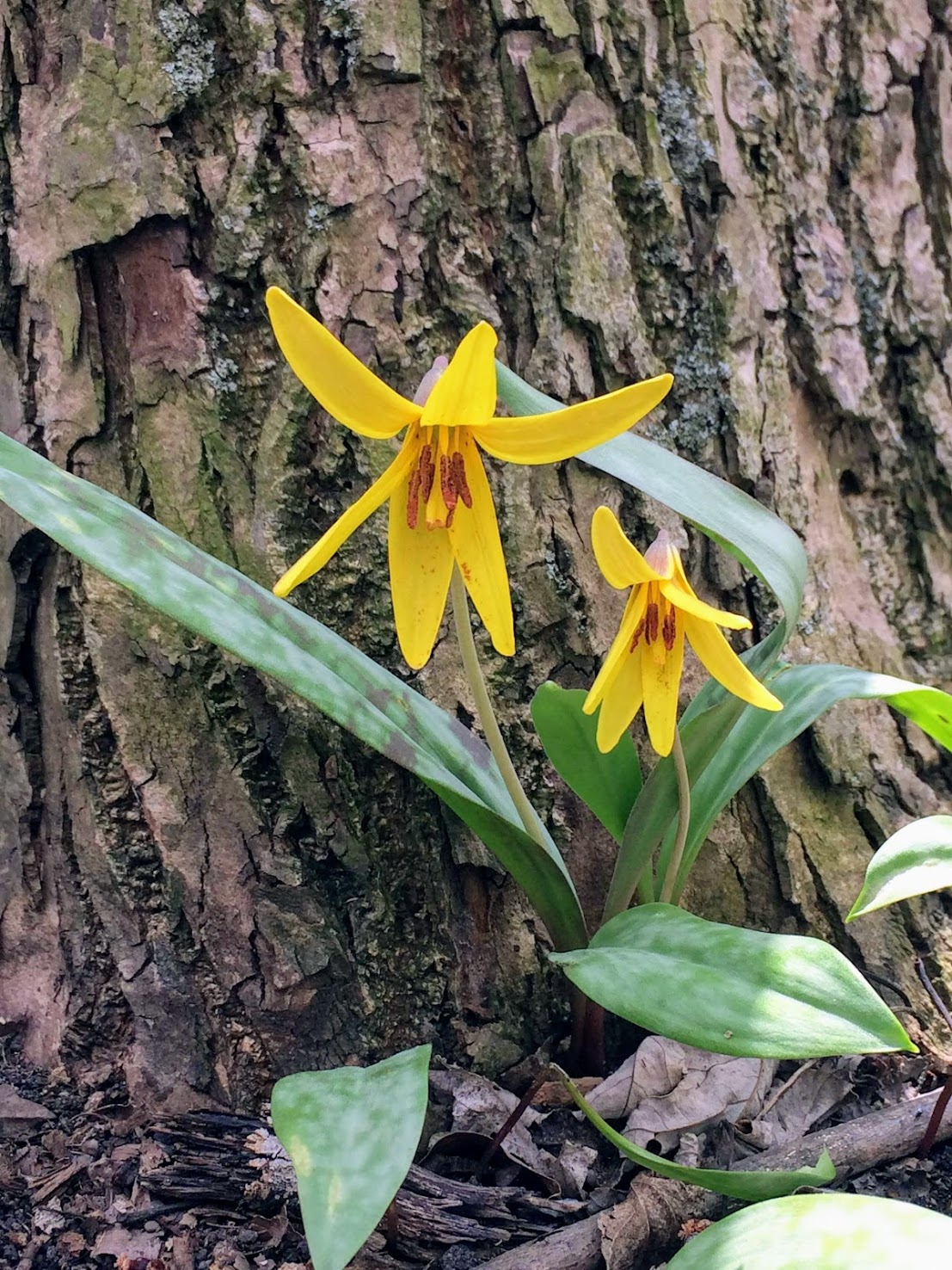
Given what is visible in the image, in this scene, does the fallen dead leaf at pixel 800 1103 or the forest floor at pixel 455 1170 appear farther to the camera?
the fallen dead leaf at pixel 800 1103

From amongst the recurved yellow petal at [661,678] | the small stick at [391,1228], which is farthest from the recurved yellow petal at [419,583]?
the small stick at [391,1228]

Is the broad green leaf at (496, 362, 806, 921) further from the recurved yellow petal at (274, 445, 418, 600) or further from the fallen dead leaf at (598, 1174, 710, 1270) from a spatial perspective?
the fallen dead leaf at (598, 1174, 710, 1270)

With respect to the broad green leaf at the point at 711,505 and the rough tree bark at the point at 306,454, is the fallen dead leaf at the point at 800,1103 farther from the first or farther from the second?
the broad green leaf at the point at 711,505

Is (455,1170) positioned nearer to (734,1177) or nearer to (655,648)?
(734,1177)

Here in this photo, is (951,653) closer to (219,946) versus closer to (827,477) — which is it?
(827,477)

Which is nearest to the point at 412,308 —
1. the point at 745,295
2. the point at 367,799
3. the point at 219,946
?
the point at 745,295
